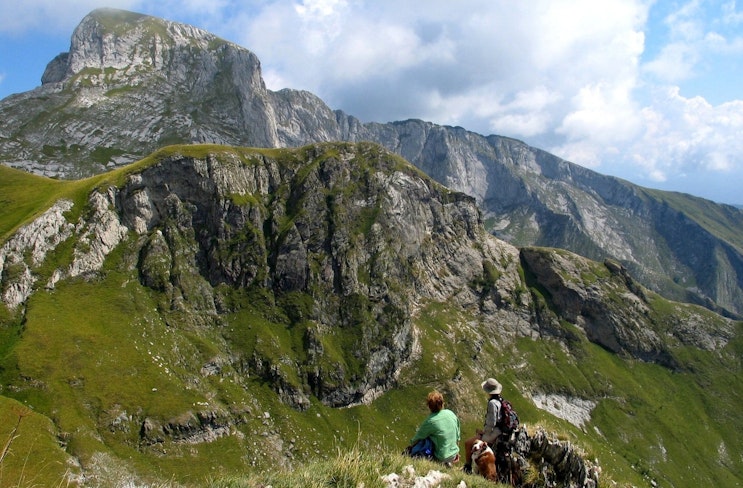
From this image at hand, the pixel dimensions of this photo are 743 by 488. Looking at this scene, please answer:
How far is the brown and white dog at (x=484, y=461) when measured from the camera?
48.4ft

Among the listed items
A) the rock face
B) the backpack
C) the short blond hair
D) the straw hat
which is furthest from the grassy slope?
the rock face

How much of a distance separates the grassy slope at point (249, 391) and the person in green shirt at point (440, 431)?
2.62 metres

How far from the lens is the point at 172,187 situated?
147m

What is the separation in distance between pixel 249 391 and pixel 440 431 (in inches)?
4644

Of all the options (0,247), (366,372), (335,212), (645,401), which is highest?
(335,212)

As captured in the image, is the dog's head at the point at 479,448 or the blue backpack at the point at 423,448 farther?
the dog's head at the point at 479,448

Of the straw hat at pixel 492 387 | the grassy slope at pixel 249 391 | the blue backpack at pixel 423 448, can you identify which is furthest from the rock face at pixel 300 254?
the straw hat at pixel 492 387

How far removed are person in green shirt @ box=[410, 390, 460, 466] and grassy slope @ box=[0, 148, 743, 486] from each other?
2.62 metres

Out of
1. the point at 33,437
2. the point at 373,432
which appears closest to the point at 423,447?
the point at 33,437

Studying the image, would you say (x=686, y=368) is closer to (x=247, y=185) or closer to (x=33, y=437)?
(x=247, y=185)

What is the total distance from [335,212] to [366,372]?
6247 cm

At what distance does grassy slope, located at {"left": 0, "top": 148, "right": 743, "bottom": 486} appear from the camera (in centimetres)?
8400

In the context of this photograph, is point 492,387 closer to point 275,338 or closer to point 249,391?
point 249,391

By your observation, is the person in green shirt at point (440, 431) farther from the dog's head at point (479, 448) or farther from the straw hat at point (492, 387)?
the straw hat at point (492, 387)
